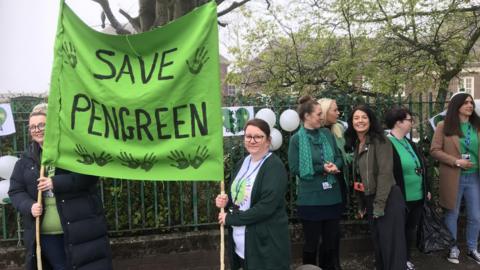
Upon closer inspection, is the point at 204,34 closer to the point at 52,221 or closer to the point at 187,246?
the point at 52,221

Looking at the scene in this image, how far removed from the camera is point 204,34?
3303mm

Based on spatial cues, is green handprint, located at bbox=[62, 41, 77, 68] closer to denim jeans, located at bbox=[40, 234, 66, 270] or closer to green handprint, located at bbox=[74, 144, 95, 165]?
green handprint, located at bbox=[74, 144, 95, 165]

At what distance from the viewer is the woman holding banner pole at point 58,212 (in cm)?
342

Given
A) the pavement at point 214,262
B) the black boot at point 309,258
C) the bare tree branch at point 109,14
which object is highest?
the bare tree branch at point 109,14

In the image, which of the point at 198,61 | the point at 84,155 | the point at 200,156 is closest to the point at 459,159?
the point at 200,156

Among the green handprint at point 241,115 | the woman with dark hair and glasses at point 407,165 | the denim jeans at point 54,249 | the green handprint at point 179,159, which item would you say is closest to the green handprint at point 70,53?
the green handprint at point 179,159

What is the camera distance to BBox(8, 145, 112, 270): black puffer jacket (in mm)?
3420

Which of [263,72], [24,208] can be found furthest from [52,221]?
[263,72]

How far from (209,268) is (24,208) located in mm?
2454

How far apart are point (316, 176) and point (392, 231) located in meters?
0.92

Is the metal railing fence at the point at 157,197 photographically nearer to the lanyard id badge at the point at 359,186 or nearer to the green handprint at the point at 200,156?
the lanyard id badge at the point at 359,186

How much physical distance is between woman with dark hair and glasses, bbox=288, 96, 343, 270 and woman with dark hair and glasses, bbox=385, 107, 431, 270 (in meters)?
0.61

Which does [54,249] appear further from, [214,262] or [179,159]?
[214,262]

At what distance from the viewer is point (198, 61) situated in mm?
3342
